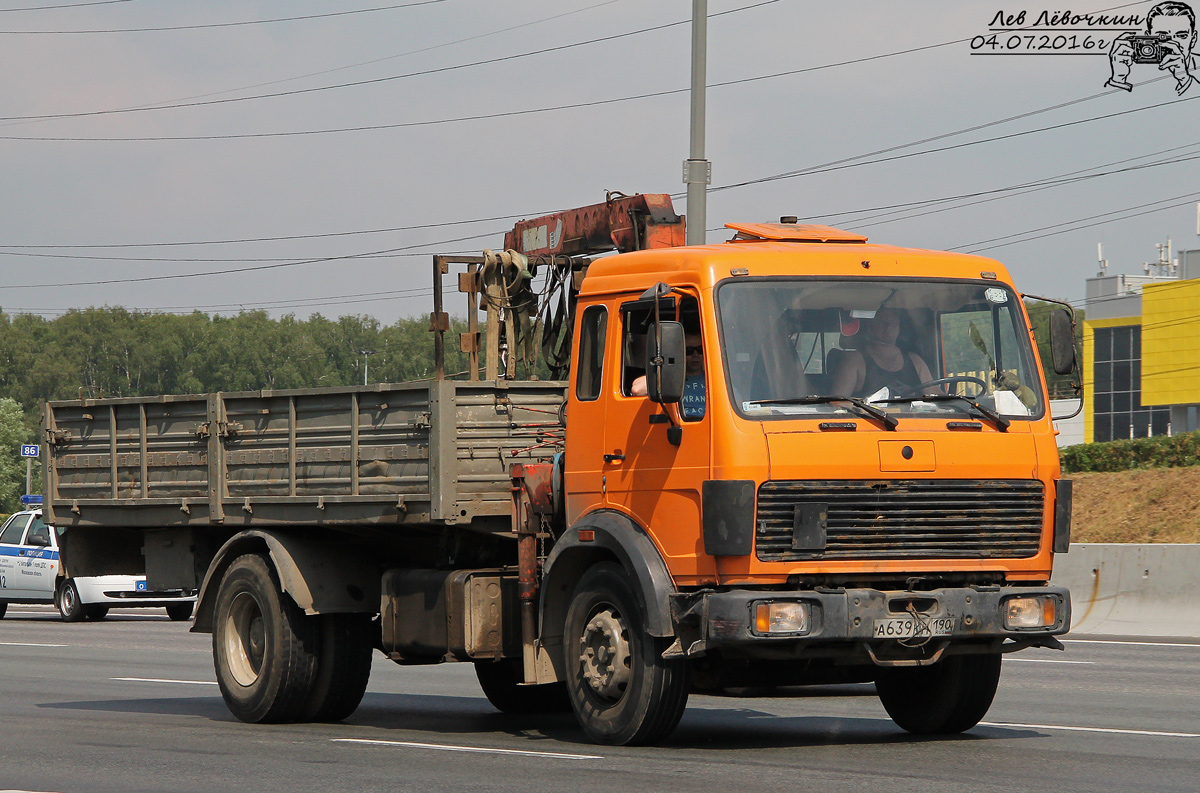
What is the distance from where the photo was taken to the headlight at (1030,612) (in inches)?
359

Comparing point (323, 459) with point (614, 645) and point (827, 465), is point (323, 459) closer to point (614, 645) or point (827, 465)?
point (614, 645)

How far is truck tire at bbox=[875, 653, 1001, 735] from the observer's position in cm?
1003

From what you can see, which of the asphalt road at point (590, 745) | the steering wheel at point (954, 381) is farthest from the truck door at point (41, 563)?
the steering wheel at point (954, 381)

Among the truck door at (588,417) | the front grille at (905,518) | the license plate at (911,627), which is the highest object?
the truck door at (588,417)

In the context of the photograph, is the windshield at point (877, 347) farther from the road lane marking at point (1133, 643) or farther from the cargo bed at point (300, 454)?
the road lane marking at point (1133, 643)

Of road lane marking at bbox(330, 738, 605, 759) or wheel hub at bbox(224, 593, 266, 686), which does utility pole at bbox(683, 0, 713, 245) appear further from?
road lane marking at bbox(330, 738, 605, 759)

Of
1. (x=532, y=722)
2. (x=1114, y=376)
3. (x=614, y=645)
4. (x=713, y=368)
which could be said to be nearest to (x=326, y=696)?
(x=532, y=722)

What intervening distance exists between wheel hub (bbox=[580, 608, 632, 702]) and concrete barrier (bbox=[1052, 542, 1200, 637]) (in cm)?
1216

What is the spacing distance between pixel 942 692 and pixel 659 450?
8.09 ft

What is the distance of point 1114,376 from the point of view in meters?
75.2

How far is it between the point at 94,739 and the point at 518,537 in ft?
9.67

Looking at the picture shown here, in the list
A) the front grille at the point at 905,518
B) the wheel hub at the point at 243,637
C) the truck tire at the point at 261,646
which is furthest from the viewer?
the wheel hub at the point at 243,637

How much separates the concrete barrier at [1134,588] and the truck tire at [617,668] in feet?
39.8

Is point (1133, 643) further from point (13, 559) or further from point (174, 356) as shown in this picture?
point (174, 356)
